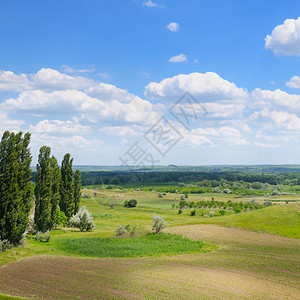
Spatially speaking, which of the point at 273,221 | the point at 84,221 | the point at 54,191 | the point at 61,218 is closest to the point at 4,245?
the point at 54,191

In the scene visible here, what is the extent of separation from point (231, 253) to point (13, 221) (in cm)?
3173

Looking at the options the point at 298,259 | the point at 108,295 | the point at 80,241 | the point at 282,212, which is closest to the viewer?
the point at 108,295

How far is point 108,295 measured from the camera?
2627 cm

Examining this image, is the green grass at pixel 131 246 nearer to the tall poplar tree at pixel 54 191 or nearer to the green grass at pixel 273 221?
the tall poplar tree at pixel 54 191

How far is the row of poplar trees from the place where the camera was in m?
58.0

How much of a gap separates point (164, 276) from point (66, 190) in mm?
49096

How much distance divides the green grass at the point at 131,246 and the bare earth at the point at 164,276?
368 cm

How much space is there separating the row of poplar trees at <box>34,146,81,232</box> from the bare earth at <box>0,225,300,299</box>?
19123 millimetres

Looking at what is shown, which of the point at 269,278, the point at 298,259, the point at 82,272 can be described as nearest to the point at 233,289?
the point at 269,278

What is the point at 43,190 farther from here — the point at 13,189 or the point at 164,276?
the point at 164,276

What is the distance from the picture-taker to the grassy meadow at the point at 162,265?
90.8ft

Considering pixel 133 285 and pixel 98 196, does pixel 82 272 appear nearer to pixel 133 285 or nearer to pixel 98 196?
pixel 133 285

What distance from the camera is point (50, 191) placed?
5978 centimetres

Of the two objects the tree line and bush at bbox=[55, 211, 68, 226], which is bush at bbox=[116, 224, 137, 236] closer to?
the tree line
